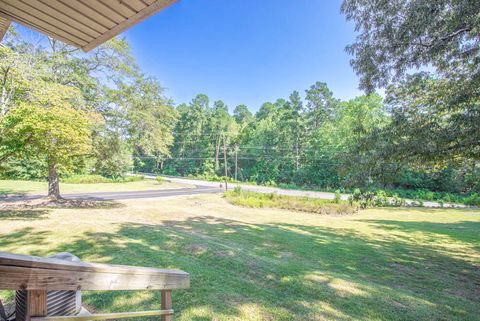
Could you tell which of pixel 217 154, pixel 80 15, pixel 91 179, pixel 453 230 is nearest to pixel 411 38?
pixel 80 15

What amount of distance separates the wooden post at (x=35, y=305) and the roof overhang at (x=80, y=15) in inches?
71.6

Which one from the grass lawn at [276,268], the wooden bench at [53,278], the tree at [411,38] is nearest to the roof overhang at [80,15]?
the wooden bench at [53,278]

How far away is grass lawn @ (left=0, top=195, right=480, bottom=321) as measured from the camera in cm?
308

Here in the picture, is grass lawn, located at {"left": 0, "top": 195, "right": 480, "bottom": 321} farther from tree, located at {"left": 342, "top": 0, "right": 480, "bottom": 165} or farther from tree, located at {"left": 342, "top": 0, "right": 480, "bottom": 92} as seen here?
tree, located at {"left": 342, "top": 0, "right": 480, "bottom": 92}

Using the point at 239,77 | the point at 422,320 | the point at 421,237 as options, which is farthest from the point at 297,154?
the point at 422,320

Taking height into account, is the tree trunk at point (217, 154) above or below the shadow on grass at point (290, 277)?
above

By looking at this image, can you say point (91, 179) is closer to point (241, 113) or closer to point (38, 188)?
point (38, 188)

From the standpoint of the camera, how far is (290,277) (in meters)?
4.04

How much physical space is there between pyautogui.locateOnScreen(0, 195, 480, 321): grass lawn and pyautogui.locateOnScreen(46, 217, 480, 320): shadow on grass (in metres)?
0.01

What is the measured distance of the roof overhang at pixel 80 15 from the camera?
179cm

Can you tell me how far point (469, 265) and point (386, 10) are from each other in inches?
253

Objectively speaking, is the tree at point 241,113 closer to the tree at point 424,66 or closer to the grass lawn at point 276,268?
the grass lawn at point 276,268

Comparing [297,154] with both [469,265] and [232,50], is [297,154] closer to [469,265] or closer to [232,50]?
[232,50]

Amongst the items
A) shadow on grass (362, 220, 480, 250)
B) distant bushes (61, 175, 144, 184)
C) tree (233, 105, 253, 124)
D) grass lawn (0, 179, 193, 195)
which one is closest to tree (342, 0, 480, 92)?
shadow on grass (362, 220, 480, 250)
